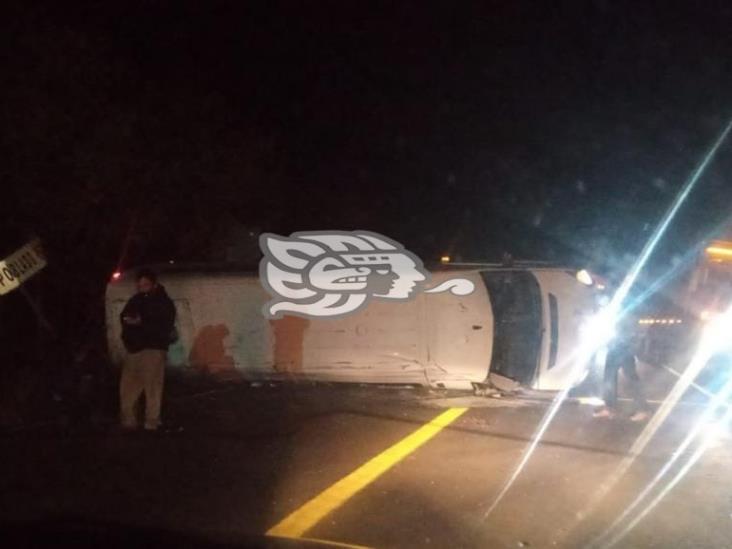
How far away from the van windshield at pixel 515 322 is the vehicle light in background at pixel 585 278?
532 millimetres

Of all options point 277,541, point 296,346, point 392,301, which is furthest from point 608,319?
point 277,541

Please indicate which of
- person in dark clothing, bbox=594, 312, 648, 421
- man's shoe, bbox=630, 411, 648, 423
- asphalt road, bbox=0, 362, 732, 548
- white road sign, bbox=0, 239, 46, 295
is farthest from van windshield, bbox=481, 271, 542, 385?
white road sign, bbox=0, 239, 46, 295

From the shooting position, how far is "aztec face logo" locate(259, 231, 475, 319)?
12.5m

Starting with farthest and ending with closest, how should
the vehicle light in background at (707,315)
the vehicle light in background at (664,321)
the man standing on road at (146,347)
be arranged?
the vehicle light in background at (664,321) → the vehicle light in background at (707,315) → the man standing on road at (146,347)

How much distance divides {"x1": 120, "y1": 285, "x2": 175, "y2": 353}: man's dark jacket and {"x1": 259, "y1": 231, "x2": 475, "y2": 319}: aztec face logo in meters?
2.62

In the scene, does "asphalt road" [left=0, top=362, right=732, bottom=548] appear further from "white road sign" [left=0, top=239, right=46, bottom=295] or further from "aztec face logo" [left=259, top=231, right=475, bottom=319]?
"white road sign" [left=0, top=239, right=46, bottom=295]

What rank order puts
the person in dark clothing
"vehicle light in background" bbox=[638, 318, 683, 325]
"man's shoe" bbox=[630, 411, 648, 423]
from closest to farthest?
"man's shoe" bbox=[630, 411, 648, 423] < the person in dark clothing < "vehicle light in background" bbox=[638, 318, 683, 325]

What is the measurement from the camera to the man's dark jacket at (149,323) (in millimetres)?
10305

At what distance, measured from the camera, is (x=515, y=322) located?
1249 cm

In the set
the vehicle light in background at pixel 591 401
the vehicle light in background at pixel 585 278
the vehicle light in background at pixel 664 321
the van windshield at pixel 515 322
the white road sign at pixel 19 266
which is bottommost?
the vehicle light in background at pixel 664 321

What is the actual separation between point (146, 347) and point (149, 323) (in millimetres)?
249

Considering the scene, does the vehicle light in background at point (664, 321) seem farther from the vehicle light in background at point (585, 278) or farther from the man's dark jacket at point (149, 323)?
the man's dark jacket at point (149, 323)

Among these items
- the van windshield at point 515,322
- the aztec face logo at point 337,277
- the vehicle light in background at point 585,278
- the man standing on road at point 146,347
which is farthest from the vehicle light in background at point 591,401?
the man standing on road at point 146,347

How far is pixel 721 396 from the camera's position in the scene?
14.0m
